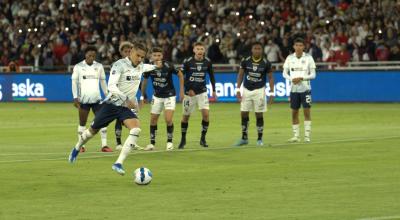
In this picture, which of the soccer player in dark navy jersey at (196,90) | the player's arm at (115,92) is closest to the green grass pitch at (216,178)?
the soccer player in dark navy jersey at (196,90)

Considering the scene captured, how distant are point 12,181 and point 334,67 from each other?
26.4 metres


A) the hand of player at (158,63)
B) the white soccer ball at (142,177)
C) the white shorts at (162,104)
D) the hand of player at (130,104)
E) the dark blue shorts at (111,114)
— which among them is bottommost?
the white soccer ball at (142,177)

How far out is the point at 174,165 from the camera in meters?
18.9

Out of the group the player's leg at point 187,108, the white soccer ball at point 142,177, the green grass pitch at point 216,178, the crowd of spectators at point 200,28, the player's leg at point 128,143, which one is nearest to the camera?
the green grass pitch at point 216,178

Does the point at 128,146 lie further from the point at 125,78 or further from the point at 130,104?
the point at 125,78

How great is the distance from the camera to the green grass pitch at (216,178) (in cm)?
1306

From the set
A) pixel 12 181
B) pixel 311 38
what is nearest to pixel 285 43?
pixel 311 38

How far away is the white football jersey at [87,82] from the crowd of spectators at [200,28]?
19102 millimetres

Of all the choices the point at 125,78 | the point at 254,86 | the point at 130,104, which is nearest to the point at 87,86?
the point at 254,86

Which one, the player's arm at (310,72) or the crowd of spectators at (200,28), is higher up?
the crowd of spectators at (200,28)

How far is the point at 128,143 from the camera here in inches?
666

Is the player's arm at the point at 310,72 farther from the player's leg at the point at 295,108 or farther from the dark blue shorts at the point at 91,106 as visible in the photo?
the dark blue shorts at the point at 91,106

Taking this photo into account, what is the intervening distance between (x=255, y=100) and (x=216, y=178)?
742 cm

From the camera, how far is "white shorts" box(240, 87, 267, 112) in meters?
23.8
